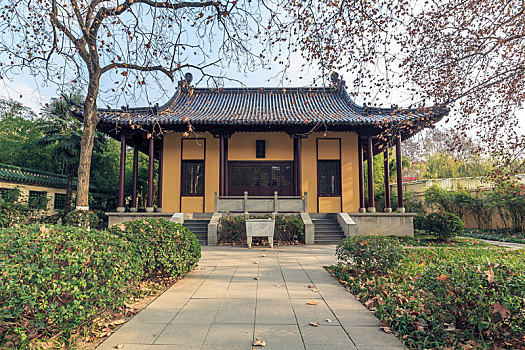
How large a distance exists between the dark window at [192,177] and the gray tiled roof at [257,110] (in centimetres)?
227

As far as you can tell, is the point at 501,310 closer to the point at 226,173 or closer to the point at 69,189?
the point at 226,173

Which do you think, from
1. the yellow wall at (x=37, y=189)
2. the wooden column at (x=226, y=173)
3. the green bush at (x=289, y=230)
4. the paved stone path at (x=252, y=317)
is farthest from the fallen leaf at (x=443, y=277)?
the yellow wall at (x=37, y=189)

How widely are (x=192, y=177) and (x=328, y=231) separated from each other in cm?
682

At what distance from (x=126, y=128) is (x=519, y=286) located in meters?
13.3

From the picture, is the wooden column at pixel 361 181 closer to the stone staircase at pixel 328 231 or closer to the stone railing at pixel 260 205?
the stone staircase at pixel 328 231

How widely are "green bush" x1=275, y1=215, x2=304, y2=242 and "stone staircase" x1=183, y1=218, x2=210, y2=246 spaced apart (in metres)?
2.59

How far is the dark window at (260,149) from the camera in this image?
1388 centimetres

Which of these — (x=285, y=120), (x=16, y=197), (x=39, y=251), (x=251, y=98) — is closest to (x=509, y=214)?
(x=285, y=120)

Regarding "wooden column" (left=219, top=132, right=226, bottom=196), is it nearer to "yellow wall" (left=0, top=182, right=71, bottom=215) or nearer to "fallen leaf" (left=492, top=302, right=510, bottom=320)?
"yellow wall" (left=0, top=182, right=71, bottom=215)

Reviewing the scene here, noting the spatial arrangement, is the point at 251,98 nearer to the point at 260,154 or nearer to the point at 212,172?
the point at 260,154

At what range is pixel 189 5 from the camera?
607 cm

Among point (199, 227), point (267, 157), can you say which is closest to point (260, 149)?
point (267, 157)

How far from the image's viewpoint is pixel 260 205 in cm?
1151

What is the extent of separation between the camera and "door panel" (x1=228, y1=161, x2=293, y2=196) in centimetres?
1375
